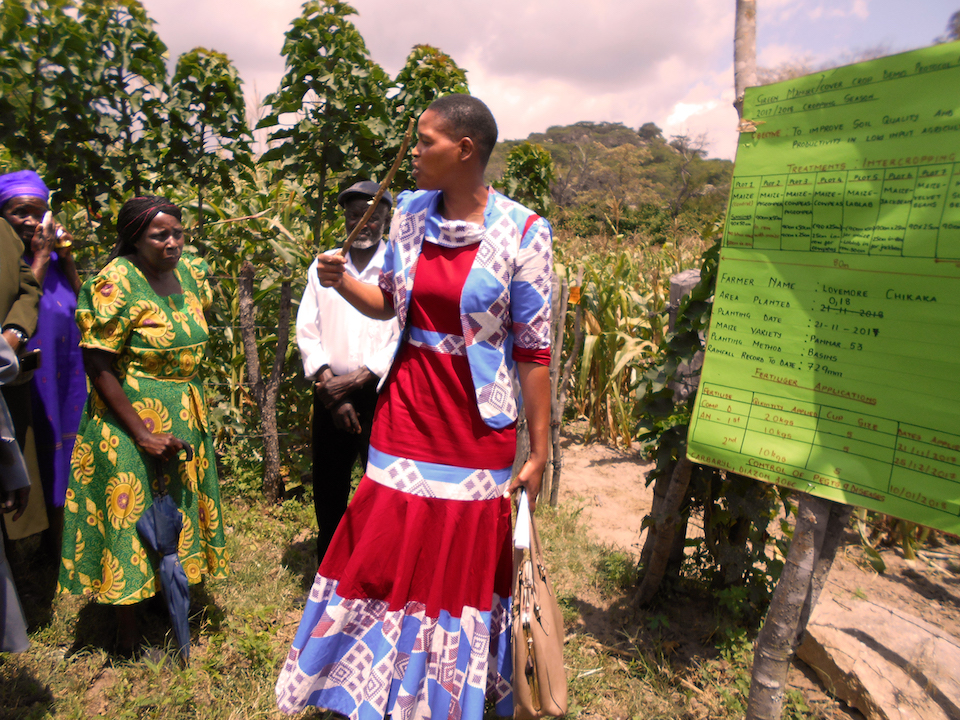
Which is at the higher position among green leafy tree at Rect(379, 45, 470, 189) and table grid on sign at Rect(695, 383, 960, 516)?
green leafy tree at Rect(379, 45, 470, 189)

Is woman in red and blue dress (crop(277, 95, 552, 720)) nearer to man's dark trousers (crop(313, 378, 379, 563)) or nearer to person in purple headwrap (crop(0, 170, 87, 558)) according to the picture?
man's dark trousers (crop(313, 378, 379, 563))

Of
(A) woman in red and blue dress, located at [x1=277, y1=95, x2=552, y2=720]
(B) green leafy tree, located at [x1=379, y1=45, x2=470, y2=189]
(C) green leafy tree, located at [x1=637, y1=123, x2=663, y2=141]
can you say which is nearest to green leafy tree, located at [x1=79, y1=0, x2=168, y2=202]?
(B) green leafy tree, located at [x1=379, y1=45, x2=470, y2=189]

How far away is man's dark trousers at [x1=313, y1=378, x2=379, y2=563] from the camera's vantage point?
287 centimetres

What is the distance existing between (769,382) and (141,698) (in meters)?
2.58

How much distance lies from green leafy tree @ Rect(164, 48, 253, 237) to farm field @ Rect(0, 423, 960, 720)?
2.30 metres

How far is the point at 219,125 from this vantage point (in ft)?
12.6

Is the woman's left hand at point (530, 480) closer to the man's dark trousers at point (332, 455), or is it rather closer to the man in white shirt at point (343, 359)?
the man in white shirt at point (343, 359)

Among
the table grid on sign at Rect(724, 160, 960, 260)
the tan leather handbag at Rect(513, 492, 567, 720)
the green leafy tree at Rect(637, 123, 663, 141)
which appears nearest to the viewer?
the table grid on sign at Rect(724, 160, 960, 260)

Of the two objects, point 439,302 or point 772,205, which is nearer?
point 772,205

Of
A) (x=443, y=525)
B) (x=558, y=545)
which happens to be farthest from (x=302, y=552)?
(x=443, y=525)

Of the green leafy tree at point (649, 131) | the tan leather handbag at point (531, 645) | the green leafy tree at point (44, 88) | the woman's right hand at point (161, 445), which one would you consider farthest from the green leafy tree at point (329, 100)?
the green leafy tree at point (649, 131)

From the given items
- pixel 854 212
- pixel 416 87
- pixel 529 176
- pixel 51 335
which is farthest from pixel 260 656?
pixel 529 176

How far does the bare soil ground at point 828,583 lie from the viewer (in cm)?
277

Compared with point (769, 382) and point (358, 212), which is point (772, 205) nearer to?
point (769, 382)
